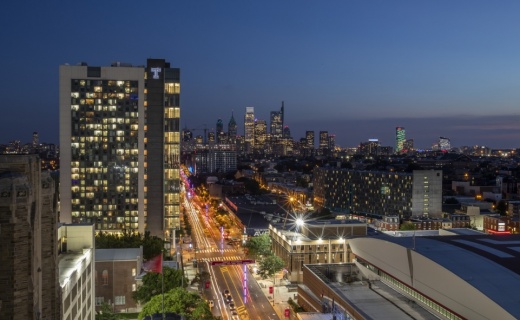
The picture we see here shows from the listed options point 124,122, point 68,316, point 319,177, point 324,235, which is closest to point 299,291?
point 324,235

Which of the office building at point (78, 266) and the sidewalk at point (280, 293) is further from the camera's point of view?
the sidewalk at point (280, 293)

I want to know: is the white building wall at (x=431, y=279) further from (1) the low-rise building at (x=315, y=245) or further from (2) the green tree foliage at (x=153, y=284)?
(2) the green tree foliage at (x=153, y=284)

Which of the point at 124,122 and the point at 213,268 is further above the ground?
the point at 124,122

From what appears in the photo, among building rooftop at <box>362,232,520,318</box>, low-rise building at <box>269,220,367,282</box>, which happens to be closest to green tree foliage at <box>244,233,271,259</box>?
low-rise building at <box>269,220,367,282</box>

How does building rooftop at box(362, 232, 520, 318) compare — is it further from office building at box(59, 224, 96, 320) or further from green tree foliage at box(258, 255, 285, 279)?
office building at box(59, 224, 96, 320)

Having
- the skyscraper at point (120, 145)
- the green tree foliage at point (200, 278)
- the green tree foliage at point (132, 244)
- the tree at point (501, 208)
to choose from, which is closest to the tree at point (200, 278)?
the green tree foliage at point (200, 278)

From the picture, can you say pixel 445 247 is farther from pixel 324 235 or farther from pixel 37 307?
pixel 37 307

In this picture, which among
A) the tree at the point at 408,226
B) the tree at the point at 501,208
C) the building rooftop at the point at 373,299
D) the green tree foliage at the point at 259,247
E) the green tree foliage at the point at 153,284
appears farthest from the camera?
the tree at the point at 501,208
